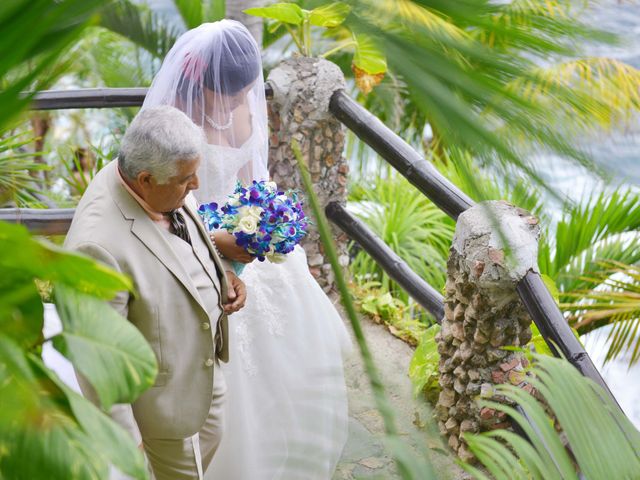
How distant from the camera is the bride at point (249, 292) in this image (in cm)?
251

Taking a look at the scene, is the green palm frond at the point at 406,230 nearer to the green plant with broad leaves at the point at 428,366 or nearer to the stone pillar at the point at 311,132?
the stone pillar at the point at 311,132

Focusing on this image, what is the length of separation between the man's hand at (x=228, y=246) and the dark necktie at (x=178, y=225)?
0.24 meters

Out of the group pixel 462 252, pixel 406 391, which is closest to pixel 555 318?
pixel 462 252

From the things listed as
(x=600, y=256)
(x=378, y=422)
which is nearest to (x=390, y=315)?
(x=600, y=256)

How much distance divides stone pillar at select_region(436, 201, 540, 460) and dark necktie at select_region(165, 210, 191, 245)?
97 cm

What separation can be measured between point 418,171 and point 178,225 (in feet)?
3.77

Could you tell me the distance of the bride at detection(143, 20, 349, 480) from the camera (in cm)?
251

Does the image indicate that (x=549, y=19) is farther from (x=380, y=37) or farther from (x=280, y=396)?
(x=280, y=396)

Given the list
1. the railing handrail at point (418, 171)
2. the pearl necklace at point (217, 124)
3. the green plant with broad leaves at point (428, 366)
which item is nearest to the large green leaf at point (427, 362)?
the green plant with broad leaves at point (428, 366)

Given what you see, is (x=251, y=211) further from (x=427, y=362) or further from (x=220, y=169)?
(x=427, y=362)

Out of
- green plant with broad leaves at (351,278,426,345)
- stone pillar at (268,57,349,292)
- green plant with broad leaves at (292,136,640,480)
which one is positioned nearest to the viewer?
green plant with broad leaves at (292,136,640,480)

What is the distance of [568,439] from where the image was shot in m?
1.06

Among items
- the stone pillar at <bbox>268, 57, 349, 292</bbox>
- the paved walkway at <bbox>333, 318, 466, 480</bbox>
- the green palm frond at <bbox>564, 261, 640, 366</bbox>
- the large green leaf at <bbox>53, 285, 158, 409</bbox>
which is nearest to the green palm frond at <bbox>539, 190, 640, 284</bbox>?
the green palm frond at <bbox>564, 261, 640, 366</bbox>

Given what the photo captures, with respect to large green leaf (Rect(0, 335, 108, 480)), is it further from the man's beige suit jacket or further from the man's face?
the man's face
